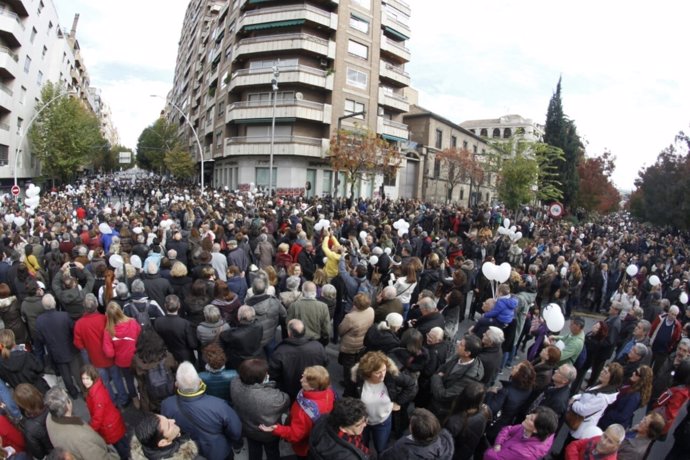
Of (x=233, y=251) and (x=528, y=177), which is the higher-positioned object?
(x=528, y=177)

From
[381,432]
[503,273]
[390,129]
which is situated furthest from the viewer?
[390,129]

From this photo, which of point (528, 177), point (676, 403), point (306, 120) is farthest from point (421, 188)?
point (676, 403)

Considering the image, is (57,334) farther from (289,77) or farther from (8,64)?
(8,64)

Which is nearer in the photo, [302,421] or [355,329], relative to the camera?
[302,421]

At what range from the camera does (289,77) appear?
30.4 m

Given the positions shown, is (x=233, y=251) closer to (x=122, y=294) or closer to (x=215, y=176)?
(x=122, y=294)

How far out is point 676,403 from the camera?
390 cm

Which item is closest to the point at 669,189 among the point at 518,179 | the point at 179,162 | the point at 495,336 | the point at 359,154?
the point at 518,179

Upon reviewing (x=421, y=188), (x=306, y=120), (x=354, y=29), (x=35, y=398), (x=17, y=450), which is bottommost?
(x=17, y=450)

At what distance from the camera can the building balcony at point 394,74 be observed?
35156mm

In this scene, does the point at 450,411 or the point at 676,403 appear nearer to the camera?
the point at 450,411

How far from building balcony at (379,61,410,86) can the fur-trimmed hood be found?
35.8 m

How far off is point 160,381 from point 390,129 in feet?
110

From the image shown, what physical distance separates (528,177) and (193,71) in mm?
48291
